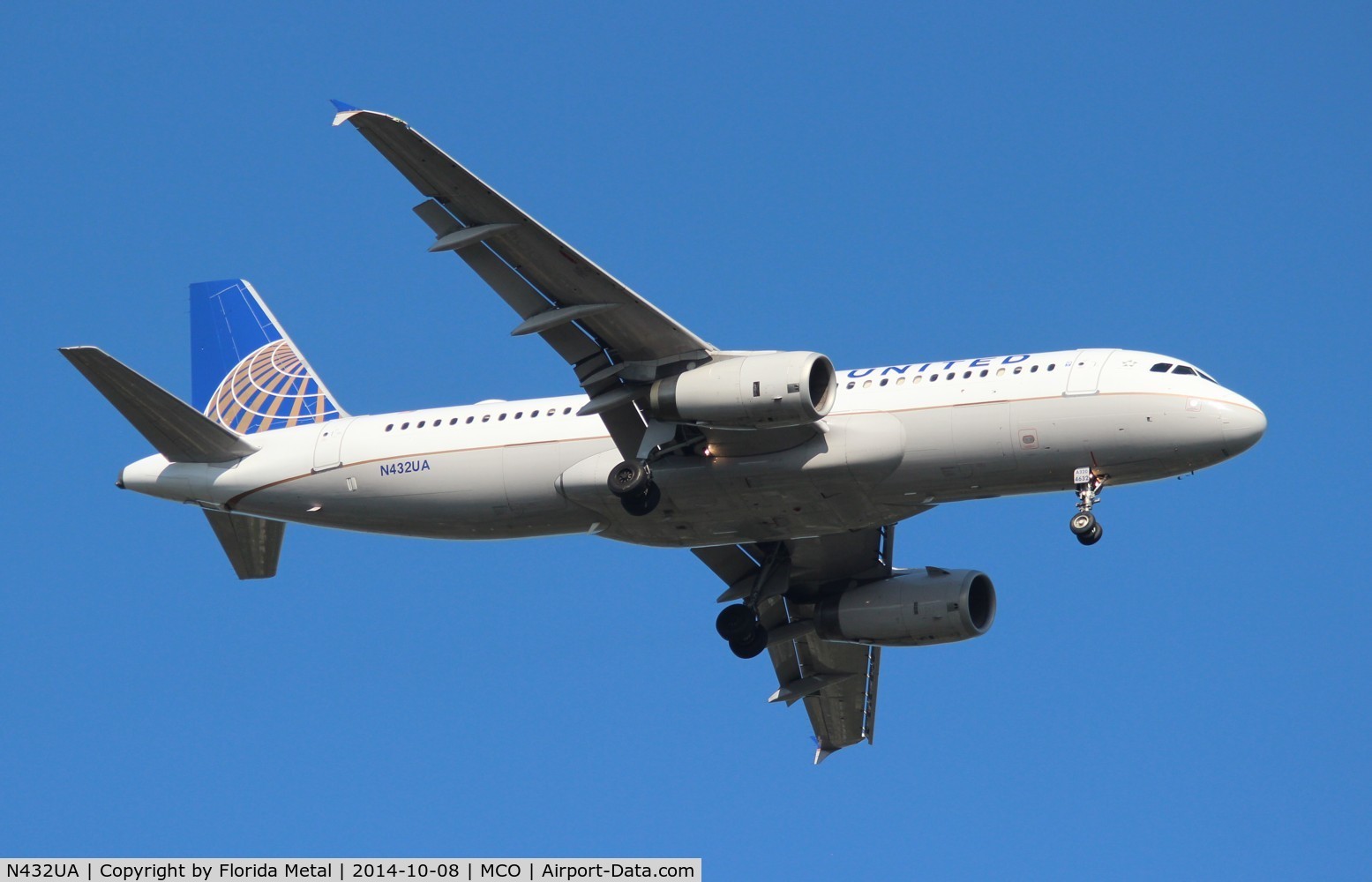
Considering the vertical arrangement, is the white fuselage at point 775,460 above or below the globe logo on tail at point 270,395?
below

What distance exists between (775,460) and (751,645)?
6.85 m

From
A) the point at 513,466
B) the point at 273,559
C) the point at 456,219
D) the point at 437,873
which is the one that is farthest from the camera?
the point at 273,559

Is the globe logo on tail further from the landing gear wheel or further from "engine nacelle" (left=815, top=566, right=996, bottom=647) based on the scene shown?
the landing gear wheel

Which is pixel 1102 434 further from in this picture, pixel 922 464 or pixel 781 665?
pixel 781 665

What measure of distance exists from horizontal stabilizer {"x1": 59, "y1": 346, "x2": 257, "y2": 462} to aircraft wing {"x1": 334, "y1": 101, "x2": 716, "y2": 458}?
8.18 meters

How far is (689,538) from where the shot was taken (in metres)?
41.3

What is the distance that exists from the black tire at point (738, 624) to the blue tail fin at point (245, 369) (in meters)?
10.1

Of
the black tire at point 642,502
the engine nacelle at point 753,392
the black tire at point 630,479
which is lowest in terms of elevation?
the black tire at point 642,502

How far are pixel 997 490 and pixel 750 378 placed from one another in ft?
18.1

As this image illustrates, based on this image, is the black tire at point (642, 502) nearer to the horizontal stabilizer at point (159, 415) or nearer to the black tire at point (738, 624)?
the black tire at point (738, 624)

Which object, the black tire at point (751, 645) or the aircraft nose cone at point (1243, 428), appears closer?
the aircraft nose cone at point (1243, 428)

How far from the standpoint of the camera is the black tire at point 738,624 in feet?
144

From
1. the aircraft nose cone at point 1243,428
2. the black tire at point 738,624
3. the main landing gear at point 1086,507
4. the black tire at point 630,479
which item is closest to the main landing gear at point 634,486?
the black tire at point 630,479

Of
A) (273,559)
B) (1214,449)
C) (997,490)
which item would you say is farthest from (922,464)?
(273,559)
